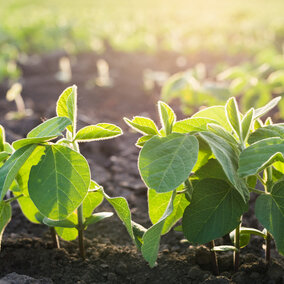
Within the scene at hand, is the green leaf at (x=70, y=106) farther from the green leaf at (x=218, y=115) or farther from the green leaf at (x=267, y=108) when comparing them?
the green leaf at (x=267, y=108)

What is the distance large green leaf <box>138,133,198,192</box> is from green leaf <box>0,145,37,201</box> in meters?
0.35

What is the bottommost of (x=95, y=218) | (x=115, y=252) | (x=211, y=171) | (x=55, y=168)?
(x=115, y=252)

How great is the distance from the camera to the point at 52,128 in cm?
145

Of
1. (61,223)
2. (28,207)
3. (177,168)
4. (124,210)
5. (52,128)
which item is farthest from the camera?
(28,207)

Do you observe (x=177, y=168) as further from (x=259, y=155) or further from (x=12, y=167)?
(x=12, y=167)

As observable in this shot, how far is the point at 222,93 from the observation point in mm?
3457

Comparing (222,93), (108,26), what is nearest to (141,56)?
(108,26)

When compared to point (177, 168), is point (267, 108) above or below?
above

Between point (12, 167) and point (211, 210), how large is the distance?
641 mm

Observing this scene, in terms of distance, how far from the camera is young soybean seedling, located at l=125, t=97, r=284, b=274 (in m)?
1.34

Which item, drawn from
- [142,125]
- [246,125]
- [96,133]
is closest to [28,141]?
[96,133]

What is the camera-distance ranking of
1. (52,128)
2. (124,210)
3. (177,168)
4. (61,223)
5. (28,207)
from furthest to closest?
1. (28,207)
2. (61,223)
3. (124,210)
4. (52,128)
5. (177,168)

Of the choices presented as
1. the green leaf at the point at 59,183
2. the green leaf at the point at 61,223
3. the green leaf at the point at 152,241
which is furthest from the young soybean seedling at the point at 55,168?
the green leaf at the point at 61,223

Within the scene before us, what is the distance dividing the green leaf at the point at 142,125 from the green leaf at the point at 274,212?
408 mm
